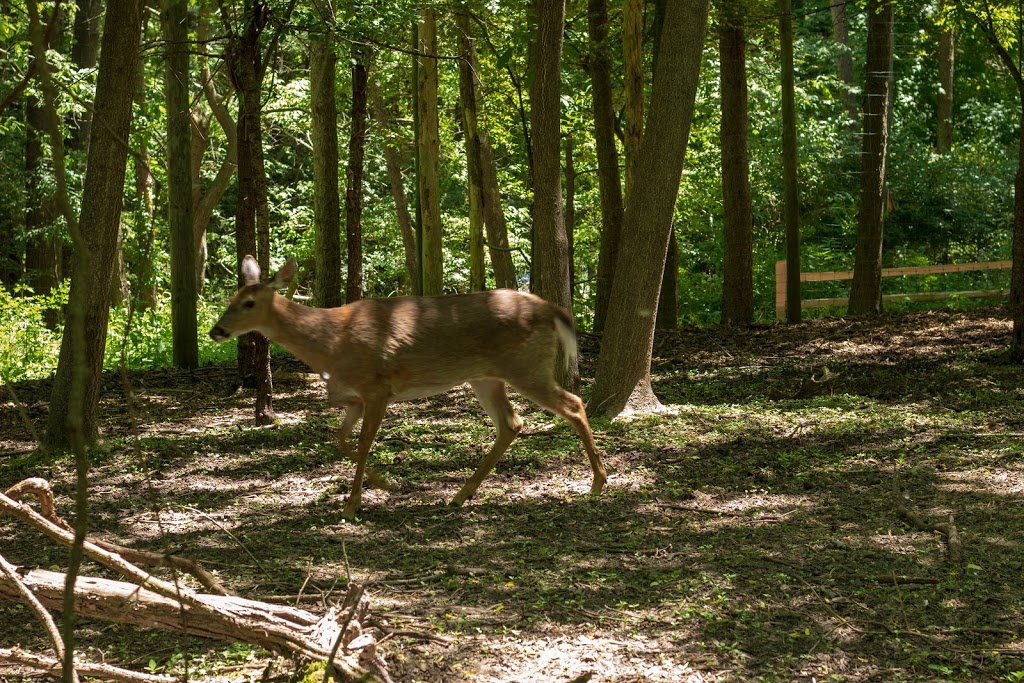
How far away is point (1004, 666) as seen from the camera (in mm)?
4203

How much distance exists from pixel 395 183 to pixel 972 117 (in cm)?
2082

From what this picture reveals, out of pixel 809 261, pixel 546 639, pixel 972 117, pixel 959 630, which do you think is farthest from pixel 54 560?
pixel 972 117

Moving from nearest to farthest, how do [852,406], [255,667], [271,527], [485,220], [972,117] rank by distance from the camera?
1. [255,667]
2. [271,527]
3. [852,406]
4. [485,220]
5. [972,117]

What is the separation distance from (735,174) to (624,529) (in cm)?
1140

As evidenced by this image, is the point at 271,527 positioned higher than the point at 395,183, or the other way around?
the point at 395,183

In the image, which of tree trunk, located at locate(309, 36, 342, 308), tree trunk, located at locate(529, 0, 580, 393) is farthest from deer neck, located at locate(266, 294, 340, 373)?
tree trunk, located at locate(309, 36, 342, 308)

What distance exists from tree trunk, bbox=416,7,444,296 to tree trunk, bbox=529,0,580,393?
5.07 meters

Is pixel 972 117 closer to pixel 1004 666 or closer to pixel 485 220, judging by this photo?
pixel 485 220

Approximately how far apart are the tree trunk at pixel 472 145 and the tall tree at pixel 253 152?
3.90 meters

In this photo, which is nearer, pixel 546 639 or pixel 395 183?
pixel 546 639

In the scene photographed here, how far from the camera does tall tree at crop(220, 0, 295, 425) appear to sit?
8.90 meters

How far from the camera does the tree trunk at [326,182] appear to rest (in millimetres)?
13898

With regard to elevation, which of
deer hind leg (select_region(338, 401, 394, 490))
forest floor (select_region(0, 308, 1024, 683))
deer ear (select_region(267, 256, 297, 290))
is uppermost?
deer ear (select_region(267, 256, 297, 290))

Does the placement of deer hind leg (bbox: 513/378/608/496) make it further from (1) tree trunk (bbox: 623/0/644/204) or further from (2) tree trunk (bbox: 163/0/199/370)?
(1) tree trunk (bbox: 623/0/644/204)
